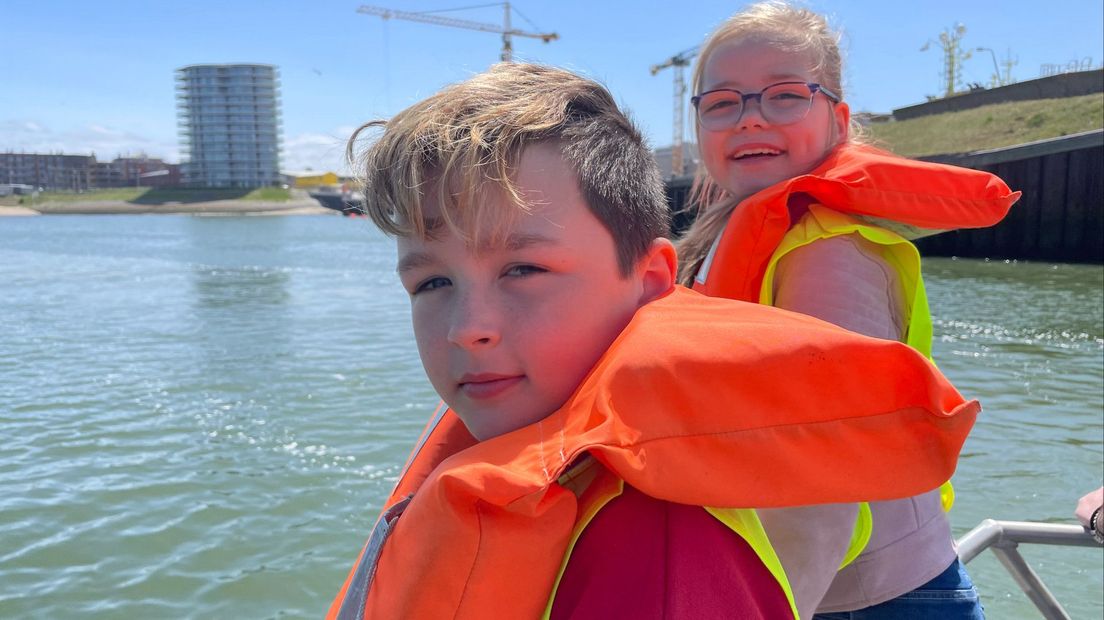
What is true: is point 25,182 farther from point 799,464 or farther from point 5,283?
point 799,464

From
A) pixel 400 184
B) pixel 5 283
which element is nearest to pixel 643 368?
pixel 400 184

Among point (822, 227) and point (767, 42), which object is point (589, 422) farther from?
point (767, 42)

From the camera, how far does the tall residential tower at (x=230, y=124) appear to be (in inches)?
5645

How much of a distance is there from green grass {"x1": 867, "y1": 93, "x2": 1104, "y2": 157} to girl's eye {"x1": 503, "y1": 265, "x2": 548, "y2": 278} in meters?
23.6

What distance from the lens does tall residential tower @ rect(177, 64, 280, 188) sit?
143m

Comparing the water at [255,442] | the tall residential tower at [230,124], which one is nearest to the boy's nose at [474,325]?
the water at [255,442]

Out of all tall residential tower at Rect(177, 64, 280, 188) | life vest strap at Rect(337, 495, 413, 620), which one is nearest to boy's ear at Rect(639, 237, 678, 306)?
life vest strap at Rect(337, 495, 413, 620)

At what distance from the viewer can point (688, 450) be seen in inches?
43.4

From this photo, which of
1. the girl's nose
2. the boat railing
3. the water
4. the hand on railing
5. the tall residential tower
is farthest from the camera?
the tall residential tower

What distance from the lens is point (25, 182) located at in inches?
6678

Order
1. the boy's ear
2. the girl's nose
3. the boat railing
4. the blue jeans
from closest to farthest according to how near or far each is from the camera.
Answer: the boy's ear → the blue jeans → the girl's nose → the boat railing

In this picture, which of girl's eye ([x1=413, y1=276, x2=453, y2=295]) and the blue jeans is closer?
girl's eye ([x1=413, y1=276, x2=453, y2=295])

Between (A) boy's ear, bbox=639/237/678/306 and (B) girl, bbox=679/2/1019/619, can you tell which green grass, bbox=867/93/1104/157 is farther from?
(A) boy's ear, bbox=639/237/678/306

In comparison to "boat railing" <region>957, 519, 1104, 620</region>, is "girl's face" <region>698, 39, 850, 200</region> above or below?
above
